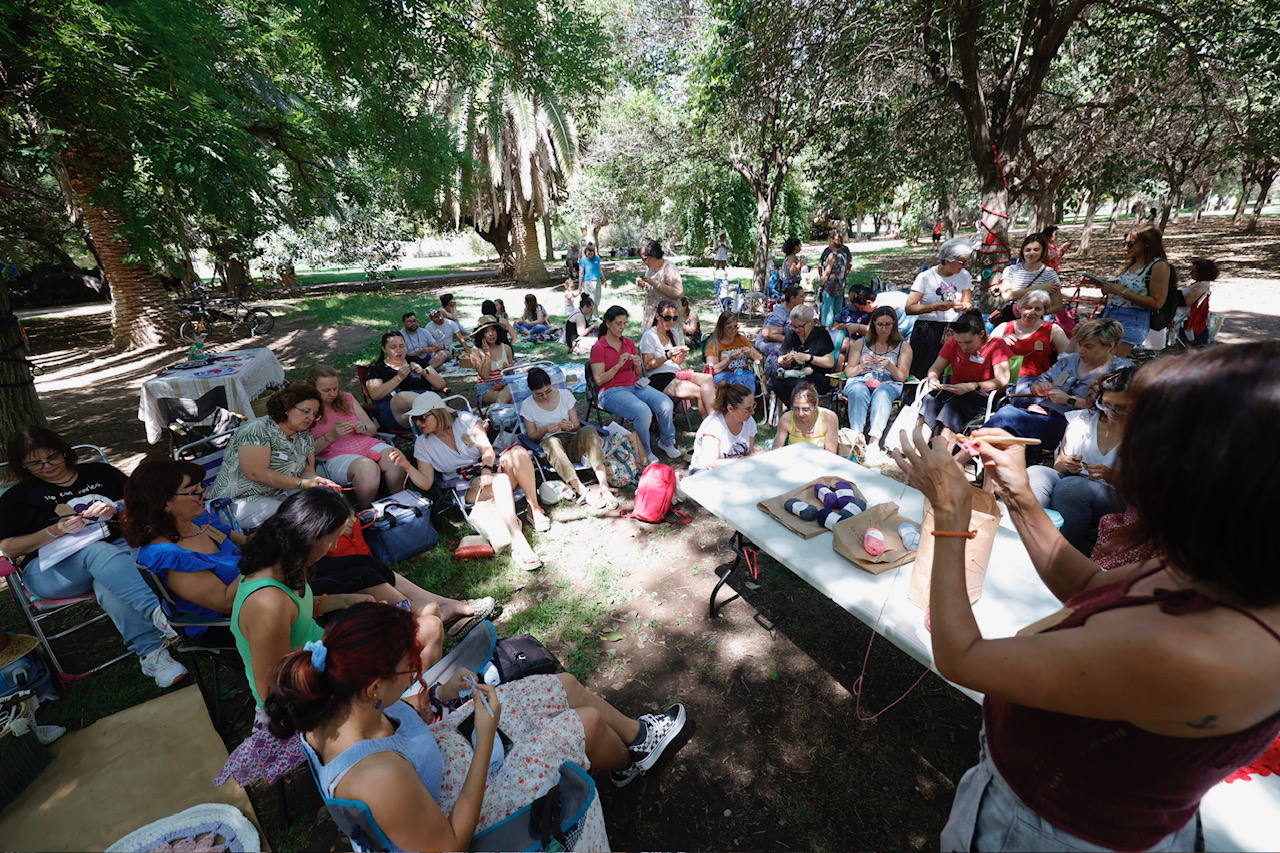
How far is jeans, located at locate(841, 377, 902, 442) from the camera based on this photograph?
214 inches

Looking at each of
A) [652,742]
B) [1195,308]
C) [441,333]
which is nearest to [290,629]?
[652,742]

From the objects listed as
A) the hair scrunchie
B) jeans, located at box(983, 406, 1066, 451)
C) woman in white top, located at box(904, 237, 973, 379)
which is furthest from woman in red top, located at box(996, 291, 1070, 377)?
the hair scrunchie

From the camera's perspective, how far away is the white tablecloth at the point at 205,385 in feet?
19.7

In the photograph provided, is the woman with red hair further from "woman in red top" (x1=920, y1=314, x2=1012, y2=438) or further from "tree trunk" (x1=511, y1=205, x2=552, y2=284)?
"tree trunk" (x1=511, y1=205, x2=552, y2=284)

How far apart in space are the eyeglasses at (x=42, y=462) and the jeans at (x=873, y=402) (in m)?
Answer: 6.19

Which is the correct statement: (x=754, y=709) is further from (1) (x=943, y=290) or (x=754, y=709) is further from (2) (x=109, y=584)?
(1) (x=943, y=290)

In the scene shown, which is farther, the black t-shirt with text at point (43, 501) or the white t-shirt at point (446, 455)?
the white t-shirt at point (446, 455)

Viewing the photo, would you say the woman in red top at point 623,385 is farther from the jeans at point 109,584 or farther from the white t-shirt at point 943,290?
the jeans at point 109,584

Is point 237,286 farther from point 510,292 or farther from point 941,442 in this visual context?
point 941,442

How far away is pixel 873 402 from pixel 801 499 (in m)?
3.09

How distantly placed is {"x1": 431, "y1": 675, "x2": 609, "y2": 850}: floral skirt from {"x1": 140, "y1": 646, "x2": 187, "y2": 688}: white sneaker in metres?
2.24

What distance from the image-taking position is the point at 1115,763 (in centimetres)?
92

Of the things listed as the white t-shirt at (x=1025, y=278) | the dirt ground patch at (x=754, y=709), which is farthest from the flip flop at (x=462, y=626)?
the white t-shirt at (x=1025, y=278)

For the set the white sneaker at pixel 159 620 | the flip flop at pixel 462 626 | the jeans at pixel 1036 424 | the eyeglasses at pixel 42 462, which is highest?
the eyeglasses at pixel 42 462
